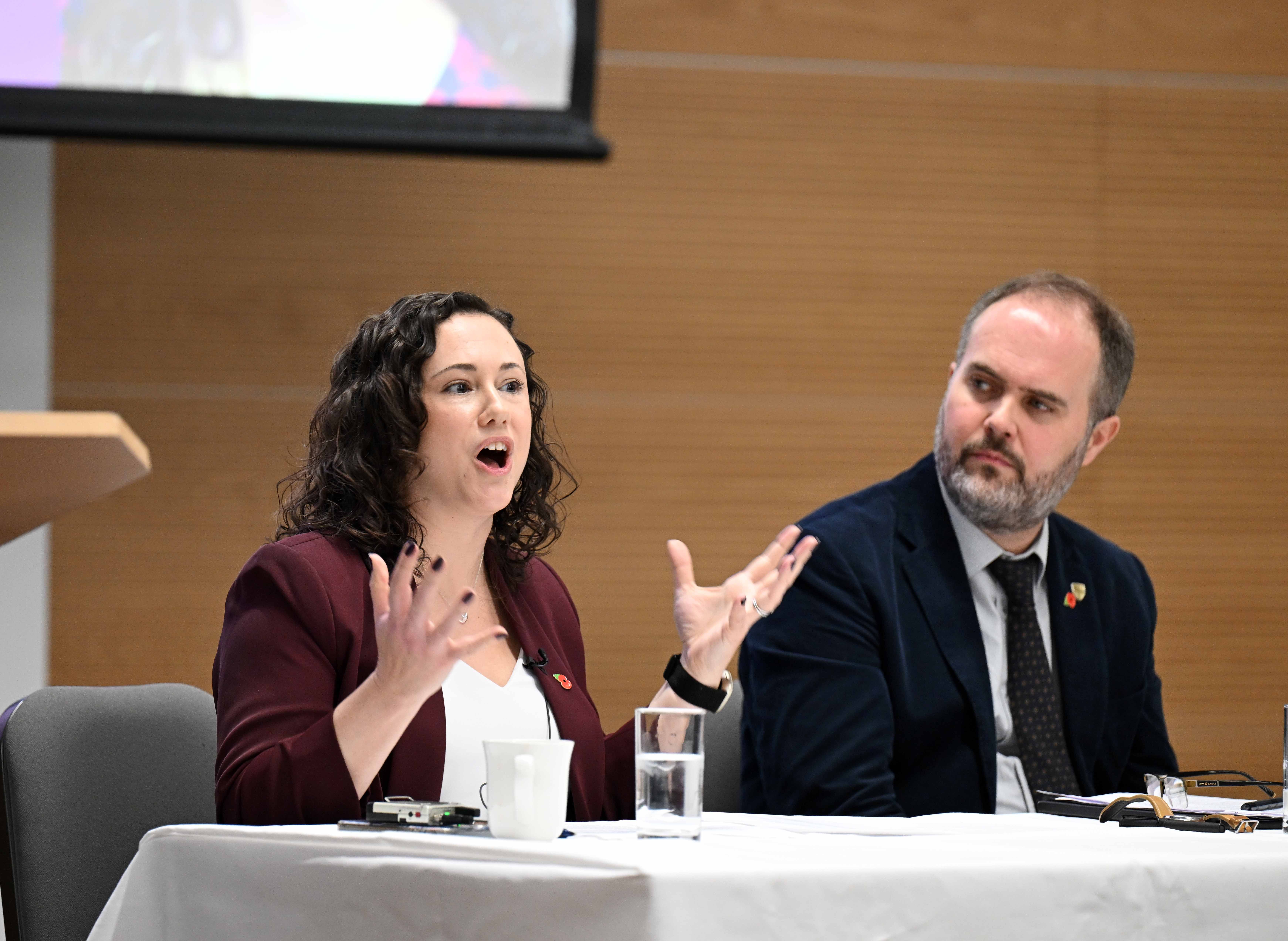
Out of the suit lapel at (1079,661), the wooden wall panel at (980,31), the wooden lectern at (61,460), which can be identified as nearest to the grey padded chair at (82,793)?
the wooden lectern at (61,460)

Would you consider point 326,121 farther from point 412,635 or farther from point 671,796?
point 671,796

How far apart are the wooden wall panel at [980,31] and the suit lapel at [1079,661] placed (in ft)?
5.71

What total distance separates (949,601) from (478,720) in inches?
32.4

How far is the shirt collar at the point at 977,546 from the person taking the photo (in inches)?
86.1

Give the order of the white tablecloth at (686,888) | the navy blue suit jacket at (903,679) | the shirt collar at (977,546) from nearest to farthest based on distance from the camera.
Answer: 1. the white tablecloth at (686,888)
2. the navy blue suit jacket at (903,679)
3. the shirt collar at (977,546)

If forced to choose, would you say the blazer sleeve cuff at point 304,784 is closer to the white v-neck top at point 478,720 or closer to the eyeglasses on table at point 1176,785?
the white v-neck top at point 478,720

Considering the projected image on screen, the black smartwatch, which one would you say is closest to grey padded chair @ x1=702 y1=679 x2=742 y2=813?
the black smartwatch

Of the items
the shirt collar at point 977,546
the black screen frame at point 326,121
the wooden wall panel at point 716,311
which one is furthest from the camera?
the wooden wall panel at point 716,311

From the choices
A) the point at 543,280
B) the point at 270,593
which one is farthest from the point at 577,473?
the point at 270,593

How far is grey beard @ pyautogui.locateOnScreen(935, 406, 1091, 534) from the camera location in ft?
7.20

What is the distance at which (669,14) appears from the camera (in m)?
3.43

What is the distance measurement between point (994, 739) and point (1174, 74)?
233cm

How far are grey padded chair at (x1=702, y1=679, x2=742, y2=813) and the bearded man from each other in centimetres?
3

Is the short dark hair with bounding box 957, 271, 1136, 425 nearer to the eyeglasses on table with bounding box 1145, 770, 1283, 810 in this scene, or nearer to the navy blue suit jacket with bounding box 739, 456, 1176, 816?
the navy blue suit jacket with bounding box 739, 456, 1176, 816
